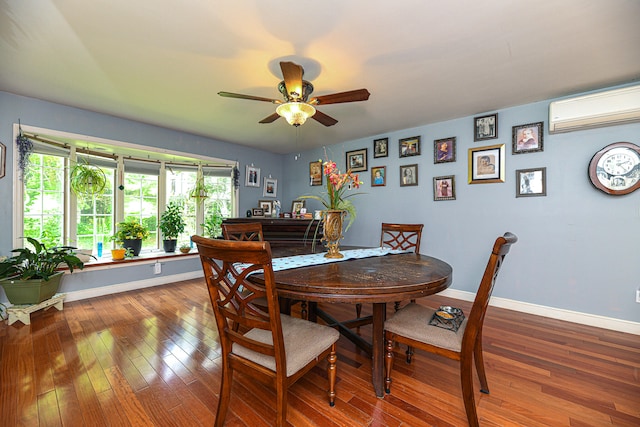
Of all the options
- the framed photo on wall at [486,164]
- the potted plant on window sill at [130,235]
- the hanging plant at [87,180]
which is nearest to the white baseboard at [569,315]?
the framed photo on wall at [486,164]

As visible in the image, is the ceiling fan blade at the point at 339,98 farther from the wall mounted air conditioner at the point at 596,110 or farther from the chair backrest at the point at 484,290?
the wall mounted air conditioner at the point at 596,110

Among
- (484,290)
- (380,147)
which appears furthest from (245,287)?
(380,147)

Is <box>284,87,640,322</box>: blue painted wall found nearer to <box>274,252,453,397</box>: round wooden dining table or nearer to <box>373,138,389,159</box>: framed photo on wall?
<box>373,138,389,159</box>: framed photo on wall

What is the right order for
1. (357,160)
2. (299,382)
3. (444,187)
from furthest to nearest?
(357,160), (444,187), (299,382)

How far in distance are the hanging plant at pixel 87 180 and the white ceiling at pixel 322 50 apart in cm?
70

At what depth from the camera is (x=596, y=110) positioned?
2.39m

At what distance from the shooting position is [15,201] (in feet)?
9.11

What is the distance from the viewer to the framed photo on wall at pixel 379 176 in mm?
4035

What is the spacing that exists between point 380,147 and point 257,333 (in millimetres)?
3459

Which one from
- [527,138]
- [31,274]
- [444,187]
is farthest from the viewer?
[444,187]

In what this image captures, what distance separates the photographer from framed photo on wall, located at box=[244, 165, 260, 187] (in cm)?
492

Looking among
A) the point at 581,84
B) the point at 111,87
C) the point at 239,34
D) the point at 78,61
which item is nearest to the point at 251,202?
the point at 111,87

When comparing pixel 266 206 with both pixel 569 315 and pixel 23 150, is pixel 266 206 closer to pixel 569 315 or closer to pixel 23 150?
pixel 23 150

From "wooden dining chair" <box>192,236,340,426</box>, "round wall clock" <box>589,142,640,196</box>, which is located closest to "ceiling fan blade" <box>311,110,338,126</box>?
"wooden dining chair" <box>192,236,340,426</box>
